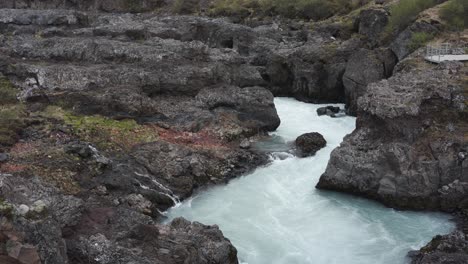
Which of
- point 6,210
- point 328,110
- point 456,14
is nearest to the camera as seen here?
point 6,210

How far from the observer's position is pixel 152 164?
3123 centimetres

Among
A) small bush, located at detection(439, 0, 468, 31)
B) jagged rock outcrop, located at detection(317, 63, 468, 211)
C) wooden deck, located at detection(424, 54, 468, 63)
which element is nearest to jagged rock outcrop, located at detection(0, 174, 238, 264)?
jagged rock outcrop, located at detection(317, 63, 468, 211)

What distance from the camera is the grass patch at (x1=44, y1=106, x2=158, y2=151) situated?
109 feet

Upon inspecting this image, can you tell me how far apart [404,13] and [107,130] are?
3066cm

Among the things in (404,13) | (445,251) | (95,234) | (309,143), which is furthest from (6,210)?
(404,13)

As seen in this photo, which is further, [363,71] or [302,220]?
[363,71]

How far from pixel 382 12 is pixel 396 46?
9.82 metres

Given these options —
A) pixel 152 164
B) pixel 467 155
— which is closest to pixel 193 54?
pixel 152 164

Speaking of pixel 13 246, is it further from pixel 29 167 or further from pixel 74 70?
pixel 74 70

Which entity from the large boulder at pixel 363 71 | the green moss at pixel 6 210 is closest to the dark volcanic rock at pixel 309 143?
the large boulder at pixel 363 71

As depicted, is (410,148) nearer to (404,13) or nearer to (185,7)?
(404,13)

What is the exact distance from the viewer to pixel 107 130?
114 feet

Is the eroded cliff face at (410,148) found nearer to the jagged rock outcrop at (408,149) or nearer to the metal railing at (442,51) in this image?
the jagged rock outcrop at (408,149)

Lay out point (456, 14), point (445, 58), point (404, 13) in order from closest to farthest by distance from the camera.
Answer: point (445, 58)
point (456, 14)
point (404, 13)
